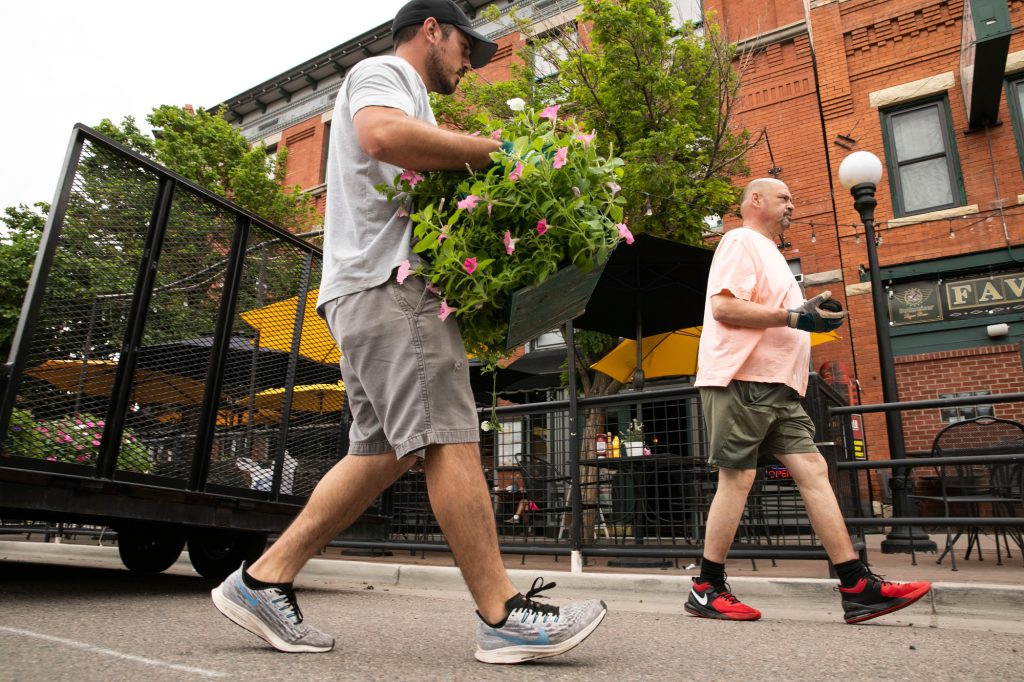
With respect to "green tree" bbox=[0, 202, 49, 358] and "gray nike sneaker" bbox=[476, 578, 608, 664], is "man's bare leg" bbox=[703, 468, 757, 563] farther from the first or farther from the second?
"green tree" bbox=[0, 202, 49, 358]

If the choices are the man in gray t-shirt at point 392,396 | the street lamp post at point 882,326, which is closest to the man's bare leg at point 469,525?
the man in gray t-shirt at point 392,396

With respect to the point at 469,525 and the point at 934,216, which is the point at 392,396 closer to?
the point at 469,525

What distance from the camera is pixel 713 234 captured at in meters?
13.9

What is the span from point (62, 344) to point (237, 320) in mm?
1097

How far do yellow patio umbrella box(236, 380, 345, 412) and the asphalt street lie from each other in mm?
1187

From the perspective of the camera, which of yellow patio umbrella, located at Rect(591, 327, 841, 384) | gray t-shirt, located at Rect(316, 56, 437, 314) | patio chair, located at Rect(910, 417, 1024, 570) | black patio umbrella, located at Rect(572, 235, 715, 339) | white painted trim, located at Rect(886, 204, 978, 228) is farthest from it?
white painted trim, located at Rect(886, 204, 978, 228)

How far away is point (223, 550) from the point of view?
198 inches

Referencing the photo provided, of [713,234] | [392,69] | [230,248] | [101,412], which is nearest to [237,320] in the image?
[230,248]

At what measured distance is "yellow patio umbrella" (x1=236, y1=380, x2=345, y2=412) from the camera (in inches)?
183

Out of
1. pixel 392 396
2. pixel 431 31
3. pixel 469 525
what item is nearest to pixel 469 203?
pixel 392 396

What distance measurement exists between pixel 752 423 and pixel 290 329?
310 cm

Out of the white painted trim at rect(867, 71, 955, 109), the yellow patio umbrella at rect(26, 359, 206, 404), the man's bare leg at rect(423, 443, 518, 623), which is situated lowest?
the man's bare leg at rect(423, 443, 518, 623)

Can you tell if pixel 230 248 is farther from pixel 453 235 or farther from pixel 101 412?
pixel 453 235

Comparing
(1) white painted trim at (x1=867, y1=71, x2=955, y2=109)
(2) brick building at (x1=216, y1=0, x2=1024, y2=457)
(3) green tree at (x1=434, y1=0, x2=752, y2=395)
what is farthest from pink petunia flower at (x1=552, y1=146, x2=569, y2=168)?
(1) white painted trim at (x1=867, y1=71, x2=955, y2=109)
